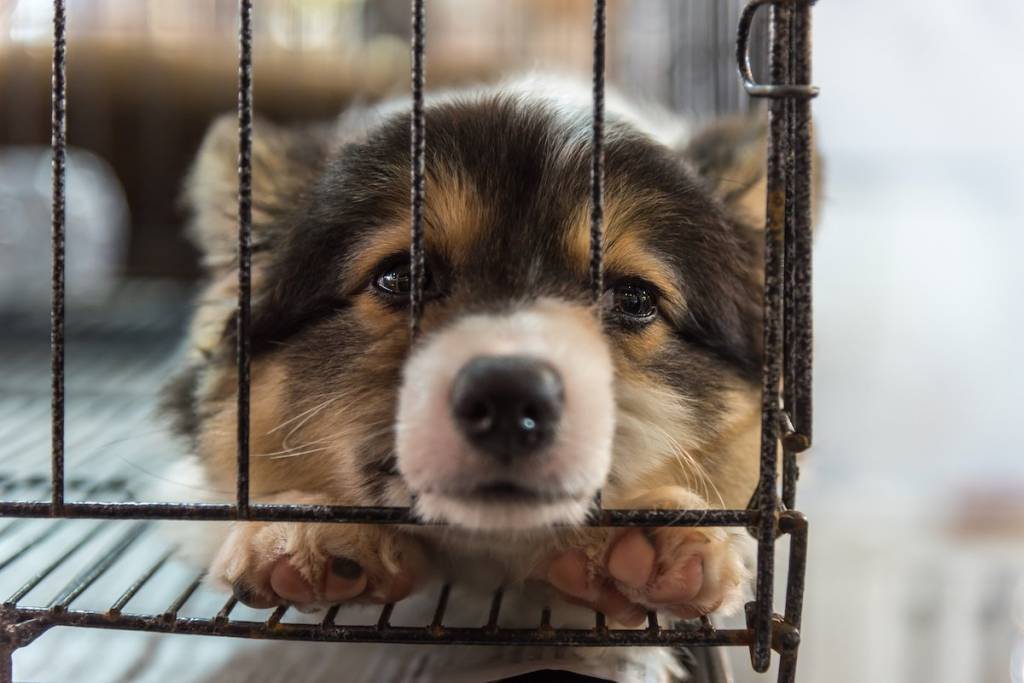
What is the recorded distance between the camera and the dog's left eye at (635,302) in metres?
1.61

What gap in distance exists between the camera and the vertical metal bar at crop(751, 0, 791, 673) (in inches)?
49.1

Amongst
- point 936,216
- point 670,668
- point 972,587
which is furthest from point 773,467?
point 936,216

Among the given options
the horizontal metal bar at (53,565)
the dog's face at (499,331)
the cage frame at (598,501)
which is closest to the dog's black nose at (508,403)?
the dog's face at (499,331)

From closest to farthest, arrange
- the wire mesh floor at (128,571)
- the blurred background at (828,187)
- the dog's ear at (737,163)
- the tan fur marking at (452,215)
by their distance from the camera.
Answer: the wire mesh floor at (128,571)
the tan fur marking at (452,215)
the dog's ear at (737,163)
the blurred background at (828,187)

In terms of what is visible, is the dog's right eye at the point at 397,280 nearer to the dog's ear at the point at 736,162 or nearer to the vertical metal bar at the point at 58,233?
the vertical metal bar at the point at 58,233

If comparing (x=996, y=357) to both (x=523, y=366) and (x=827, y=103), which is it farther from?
(x=523, y=366)

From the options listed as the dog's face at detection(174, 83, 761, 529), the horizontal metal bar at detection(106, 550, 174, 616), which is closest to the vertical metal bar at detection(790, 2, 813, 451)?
the dog's face at detection(174, 83, 761, 529)

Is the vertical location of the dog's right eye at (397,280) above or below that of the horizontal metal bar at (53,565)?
above

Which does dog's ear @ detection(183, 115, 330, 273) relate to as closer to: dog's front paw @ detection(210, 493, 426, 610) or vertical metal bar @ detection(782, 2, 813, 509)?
dog's front paw @ detection(210, 493, 426, 610)

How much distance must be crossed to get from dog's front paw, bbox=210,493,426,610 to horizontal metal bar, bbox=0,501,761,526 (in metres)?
0.13

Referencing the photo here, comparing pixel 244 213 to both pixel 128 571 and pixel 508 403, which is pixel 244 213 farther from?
pixel 128 571

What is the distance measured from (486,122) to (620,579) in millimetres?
803

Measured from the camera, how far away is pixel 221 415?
187cm

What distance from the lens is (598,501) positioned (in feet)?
4.30
